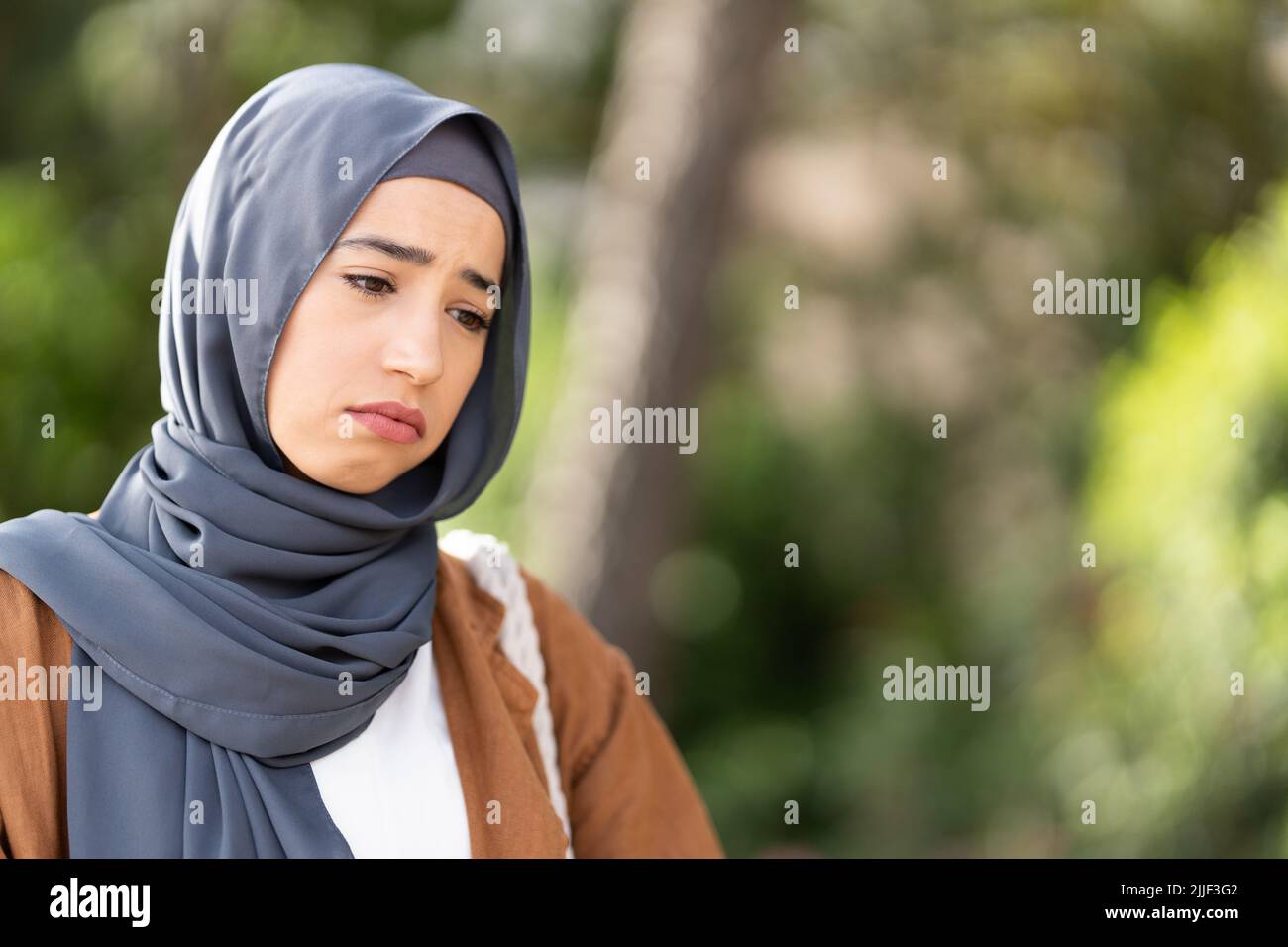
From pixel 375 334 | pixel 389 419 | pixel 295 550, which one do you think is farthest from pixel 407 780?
pixel 375 334

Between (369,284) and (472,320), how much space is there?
0.50 ft

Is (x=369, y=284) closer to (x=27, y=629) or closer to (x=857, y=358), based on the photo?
(x=27, y=629)

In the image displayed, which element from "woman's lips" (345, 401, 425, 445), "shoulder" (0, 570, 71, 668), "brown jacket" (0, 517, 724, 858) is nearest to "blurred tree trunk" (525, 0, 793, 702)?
A: "brown jacket" (0, 517, 724, 858)

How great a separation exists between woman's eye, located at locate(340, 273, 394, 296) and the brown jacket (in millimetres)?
459

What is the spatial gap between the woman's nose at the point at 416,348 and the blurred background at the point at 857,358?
235 centimetres

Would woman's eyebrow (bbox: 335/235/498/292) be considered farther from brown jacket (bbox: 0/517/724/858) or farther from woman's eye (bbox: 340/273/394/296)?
brown jacket (bbox: 0/517/724/858)

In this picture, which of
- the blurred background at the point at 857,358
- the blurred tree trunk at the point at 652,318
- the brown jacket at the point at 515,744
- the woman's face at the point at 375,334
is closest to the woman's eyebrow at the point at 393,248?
the woman's face at the point at 375,334

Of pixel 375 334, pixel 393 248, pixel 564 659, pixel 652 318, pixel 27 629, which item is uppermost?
pixel 652 318

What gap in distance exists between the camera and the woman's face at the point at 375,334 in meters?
1.41

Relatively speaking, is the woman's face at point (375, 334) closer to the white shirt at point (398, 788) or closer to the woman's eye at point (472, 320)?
the woman's eye at point (472, 320)

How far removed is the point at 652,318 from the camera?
3.97 m

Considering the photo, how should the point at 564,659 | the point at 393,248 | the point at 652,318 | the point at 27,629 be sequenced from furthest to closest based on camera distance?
the point at 652,318 → the point at 564,659 → the point at 393,248 → the point at 27,629
